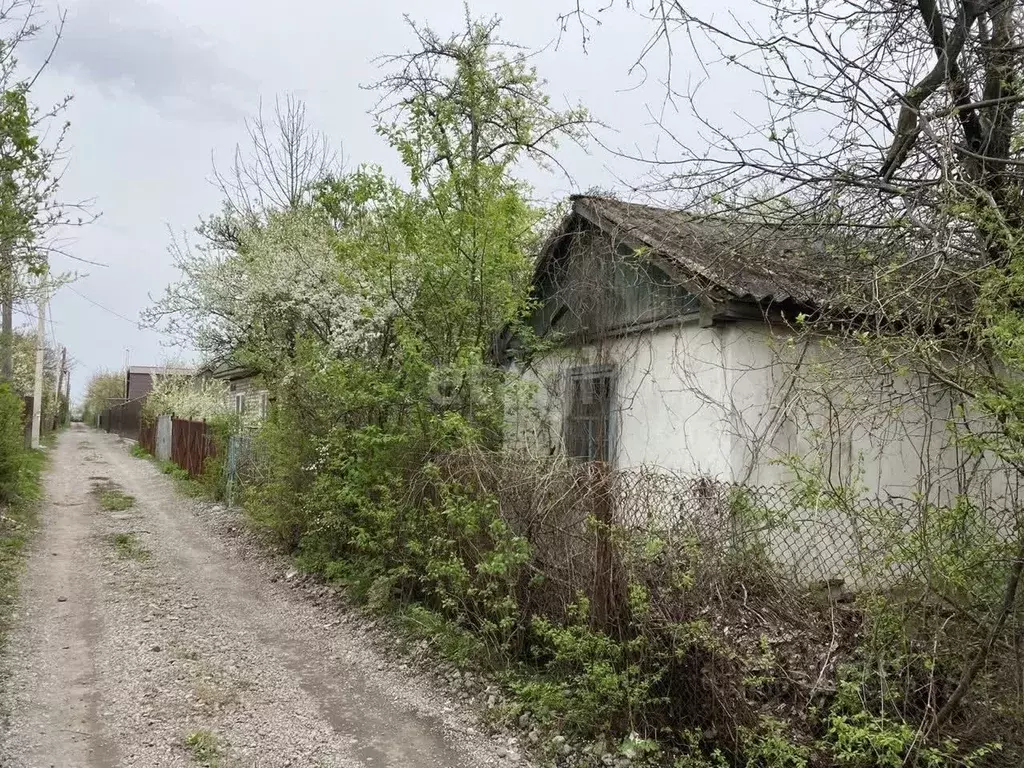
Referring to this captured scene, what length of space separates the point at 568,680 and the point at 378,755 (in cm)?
125

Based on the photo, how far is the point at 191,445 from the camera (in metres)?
18.4

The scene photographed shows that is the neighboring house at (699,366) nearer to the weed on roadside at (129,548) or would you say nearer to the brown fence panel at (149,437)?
the weed on roadside at (129,548)

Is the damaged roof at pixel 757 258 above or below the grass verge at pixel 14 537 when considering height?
above

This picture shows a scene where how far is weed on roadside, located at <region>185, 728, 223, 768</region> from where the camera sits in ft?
13.5

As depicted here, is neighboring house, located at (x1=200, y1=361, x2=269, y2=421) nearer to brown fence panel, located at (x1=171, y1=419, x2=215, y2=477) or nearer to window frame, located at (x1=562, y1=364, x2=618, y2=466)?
brown fence panel, located at (x1=171, y1=419, x2=215, y2=477)

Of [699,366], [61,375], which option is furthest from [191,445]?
[61,375]

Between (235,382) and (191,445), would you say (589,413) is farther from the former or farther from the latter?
(235,382)

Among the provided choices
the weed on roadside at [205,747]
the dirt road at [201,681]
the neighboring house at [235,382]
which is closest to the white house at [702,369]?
the dirt road at [201,681]

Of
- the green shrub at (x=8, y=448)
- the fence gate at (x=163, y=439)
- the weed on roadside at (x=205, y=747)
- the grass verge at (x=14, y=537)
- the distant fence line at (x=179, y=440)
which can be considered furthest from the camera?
the fence gate at (x=163, y=439)

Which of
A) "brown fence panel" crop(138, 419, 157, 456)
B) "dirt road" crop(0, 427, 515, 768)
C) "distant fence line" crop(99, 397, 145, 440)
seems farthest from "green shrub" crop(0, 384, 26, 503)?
"distant fence line" crop(99, 397, 145, 440)

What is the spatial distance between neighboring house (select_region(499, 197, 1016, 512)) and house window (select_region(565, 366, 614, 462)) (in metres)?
0.02

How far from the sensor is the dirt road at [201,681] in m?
4.29

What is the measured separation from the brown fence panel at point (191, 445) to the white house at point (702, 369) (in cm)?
1021

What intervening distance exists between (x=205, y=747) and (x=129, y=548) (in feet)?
21.5
